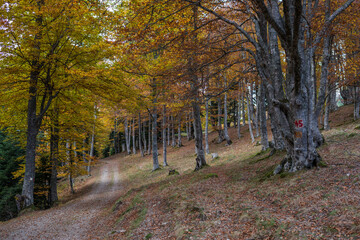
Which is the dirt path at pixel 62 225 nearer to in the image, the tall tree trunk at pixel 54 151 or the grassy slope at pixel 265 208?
the grassy slope at pixel 265 208

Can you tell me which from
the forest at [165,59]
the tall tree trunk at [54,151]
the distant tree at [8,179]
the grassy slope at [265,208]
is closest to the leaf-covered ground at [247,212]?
the grassy slope at [265,208]

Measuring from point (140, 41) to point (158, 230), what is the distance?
6.43 meters

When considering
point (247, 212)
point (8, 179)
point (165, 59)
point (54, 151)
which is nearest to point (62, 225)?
point (54, 151)

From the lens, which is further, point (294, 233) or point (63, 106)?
point (63, 106)

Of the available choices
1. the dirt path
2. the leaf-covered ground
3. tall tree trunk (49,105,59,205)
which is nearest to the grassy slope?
the leaf-covered ground

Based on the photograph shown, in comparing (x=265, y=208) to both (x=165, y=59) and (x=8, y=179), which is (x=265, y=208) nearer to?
(x=165, y=59)

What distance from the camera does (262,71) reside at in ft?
26.5

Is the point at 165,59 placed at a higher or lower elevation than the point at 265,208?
higher

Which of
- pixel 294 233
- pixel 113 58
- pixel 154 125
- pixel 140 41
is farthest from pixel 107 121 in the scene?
pixel 294 233

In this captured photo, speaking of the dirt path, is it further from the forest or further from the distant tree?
the distant tree

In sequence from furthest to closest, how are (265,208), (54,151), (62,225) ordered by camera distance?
(54,151) < (62,225) < (265,208)

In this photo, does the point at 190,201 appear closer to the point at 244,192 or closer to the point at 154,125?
the point at 244,192

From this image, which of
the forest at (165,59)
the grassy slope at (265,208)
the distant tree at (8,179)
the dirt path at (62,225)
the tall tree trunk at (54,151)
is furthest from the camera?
the distant tree at (8,179)

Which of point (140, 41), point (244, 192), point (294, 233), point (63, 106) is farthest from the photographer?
point (63, 106)
